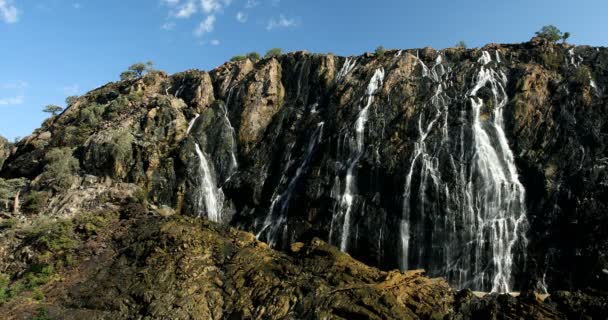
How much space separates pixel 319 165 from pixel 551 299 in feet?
65.9

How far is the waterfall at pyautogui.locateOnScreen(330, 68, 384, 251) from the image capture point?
3426 cm

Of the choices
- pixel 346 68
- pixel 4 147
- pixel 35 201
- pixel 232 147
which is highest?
pixel 346 68

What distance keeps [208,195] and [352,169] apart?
1243 cm

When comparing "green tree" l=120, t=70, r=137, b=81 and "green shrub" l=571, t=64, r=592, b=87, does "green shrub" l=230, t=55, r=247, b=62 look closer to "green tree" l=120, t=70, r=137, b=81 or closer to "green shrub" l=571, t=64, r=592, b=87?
"green tree" l=120, t=70, r=137, b=81

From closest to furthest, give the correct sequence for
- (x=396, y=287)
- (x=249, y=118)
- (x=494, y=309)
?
(x=494, y=309)
(x=396, y=287)
(x=249, y=118)

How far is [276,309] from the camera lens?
20703 mm

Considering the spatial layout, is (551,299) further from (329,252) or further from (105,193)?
(105,193)

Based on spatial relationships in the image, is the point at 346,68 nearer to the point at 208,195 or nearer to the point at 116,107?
the point at 208,195

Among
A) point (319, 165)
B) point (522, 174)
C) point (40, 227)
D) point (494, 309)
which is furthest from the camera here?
point (319, 165)

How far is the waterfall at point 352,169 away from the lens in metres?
34.3

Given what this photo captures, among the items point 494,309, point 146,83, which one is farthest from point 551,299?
point 146,83

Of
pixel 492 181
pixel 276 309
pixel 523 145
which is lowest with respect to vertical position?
pixel 276 309

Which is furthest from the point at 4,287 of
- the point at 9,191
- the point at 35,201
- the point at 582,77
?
the point at 582,77

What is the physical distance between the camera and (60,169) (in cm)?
3697
